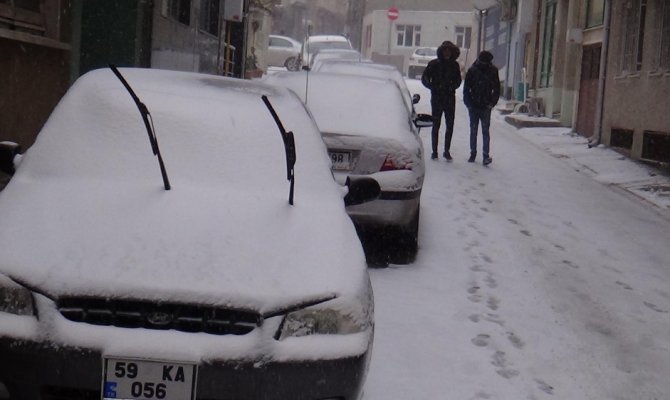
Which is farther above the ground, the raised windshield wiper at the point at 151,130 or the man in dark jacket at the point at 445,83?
the man in dark jacket at the point at 445,83

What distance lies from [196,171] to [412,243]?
12.5 ft

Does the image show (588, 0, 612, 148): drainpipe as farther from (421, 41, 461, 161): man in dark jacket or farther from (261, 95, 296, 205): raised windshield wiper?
(261, 95, 296, 205): raised windshield wiper

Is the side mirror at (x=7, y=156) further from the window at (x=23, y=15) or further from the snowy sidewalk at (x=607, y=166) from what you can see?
the snowy sidewalk at (x=607, y=166)

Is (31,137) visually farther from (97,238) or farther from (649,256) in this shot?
(97,238)

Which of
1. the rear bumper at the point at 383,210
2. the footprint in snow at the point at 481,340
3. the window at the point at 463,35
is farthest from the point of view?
the window at the point at 463,35

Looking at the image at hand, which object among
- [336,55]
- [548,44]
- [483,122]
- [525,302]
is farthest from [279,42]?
[525,302]

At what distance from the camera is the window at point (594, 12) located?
22469mm

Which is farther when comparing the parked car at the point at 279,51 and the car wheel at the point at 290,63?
the parked car at the point at 279,51

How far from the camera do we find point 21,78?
418 inches

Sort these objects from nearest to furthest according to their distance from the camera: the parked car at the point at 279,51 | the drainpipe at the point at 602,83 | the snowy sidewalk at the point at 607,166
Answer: the snowy sidewalk at the point at 607,166
the drainpipe at the point at 602,83
the parked car at the point at 279,51

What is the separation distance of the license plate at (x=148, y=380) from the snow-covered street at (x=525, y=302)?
1508mm

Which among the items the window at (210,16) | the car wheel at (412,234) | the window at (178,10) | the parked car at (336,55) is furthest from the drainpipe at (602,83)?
the car wheel at (412,234)

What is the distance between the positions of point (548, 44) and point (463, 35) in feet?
128

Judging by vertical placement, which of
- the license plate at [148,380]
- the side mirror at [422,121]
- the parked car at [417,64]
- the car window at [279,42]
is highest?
the car window at [279,42]
